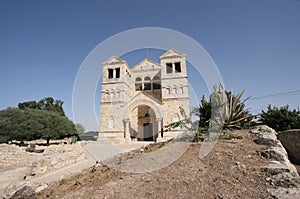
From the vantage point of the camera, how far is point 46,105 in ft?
141

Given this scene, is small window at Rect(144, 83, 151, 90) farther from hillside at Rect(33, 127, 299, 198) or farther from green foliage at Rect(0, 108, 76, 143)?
hillside at Rect(33, 127, 299, 198)

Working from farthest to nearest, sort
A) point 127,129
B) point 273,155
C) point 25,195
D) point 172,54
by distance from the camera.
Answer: point 172,54 < point 127,129 < point 273,155 < point 25,195

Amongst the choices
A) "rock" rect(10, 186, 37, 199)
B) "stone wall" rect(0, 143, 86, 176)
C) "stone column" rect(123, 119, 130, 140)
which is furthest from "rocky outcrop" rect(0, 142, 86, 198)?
"stone column" rect(123, 119, 130, 140)

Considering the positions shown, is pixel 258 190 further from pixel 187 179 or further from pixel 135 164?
pixel 135 164

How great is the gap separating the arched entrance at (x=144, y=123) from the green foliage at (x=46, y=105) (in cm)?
2805

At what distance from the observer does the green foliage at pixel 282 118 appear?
8641mm

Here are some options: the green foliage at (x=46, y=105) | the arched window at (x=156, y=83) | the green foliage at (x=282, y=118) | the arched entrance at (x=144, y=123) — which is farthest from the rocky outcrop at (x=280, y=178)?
the green foliage at (x=46, y=105)

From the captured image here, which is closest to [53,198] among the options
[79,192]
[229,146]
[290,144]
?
[79,192]

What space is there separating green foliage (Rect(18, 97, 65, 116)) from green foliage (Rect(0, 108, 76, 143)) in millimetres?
19673

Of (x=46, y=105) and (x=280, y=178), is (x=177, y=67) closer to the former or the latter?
(x=280, y=178)

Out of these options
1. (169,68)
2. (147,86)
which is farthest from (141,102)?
(147,86)

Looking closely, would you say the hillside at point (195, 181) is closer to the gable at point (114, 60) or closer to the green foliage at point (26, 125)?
the gable at point (114, 60)

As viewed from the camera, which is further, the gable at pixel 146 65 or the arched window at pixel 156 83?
the gable at pixel 146 65

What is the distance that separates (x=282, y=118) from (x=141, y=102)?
13862 mm
